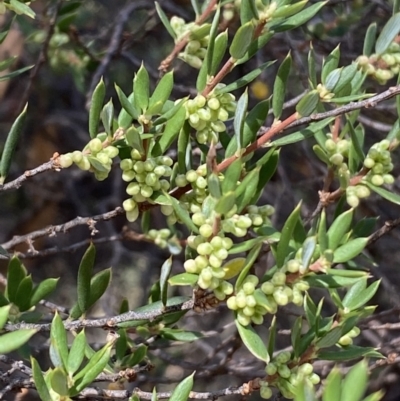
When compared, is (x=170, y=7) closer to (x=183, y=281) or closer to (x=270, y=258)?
(x=270, y=258)

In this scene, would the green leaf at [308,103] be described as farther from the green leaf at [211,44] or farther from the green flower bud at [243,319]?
the green flower bud at [243,319]

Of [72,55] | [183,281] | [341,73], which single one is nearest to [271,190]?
[72,55]

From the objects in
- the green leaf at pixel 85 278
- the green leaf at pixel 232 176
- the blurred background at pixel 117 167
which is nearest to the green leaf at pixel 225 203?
the green leaf at pixel 232 176

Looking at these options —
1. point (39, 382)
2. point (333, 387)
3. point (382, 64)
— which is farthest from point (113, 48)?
point (333, 387)

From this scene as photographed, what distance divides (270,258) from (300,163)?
998mm

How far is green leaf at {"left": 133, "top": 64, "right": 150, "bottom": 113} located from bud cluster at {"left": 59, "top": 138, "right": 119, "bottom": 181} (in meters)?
0.07

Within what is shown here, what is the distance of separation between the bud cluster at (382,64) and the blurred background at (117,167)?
538mm

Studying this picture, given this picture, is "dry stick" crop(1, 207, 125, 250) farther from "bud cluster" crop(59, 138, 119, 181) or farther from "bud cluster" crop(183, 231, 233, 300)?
"bud cluster" crop(183, 231, 233, 300)

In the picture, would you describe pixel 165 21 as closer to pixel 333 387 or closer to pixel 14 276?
pixel 14 276

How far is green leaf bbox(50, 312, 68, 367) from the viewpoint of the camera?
697mm

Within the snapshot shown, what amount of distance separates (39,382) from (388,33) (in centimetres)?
73

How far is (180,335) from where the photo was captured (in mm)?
952

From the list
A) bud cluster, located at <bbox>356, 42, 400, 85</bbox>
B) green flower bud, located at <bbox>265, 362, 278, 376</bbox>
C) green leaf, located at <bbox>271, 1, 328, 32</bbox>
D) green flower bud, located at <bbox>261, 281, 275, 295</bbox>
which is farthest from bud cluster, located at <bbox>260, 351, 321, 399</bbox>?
bud cluster, located at <bbox>356, 42, 400, 85</bbox>

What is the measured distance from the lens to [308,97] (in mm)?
781
